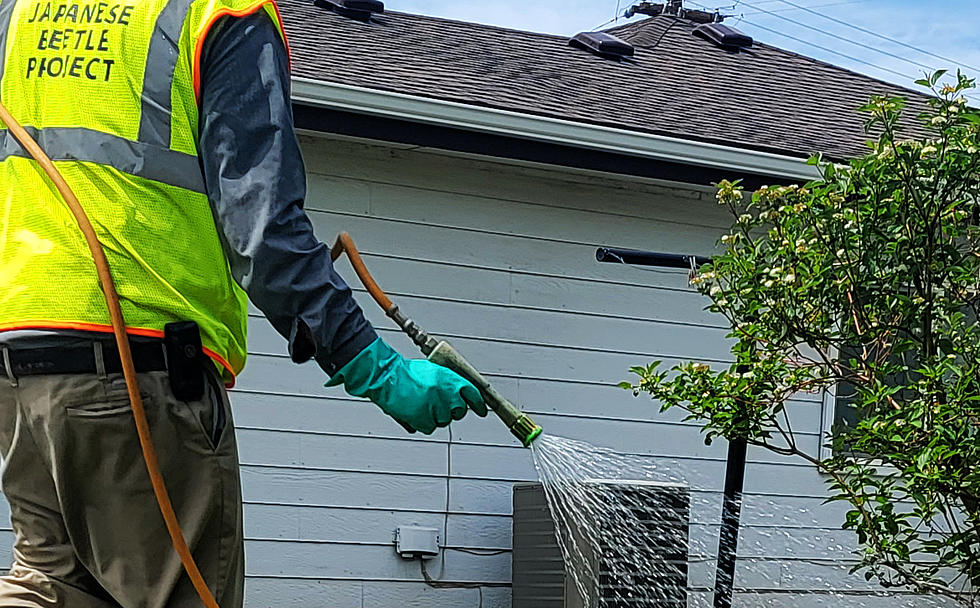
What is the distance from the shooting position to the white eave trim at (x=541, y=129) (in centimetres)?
585

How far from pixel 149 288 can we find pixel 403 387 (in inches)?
18.6

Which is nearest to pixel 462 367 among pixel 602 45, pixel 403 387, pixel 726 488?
pixel 403 387

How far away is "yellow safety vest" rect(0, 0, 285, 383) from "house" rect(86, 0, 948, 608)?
328 cm

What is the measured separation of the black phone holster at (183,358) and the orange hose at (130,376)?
2.6 inches

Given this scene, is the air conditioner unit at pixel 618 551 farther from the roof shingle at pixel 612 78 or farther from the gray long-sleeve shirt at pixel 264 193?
the gray long-sleeve shirt at pixel 264 193

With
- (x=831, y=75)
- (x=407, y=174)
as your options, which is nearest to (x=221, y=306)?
(x=407, y=174)

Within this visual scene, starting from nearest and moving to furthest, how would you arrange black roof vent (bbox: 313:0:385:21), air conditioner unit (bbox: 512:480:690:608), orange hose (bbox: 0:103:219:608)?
orange hose (bbox: 0:103:219:608), air conditioner unit (bbox: 512:480:690:608), black roof vent (bbox: 313:0:385:21)

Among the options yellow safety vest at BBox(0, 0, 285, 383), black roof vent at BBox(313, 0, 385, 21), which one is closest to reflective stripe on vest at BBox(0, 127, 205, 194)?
yellow safety vest at BBox(0, 0, 285, 383)

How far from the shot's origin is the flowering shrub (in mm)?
4664

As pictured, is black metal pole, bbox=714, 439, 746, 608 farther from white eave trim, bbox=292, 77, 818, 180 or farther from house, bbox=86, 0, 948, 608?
white eave trim, bbox=292, 77, 818, 180

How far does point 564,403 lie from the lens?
6.70m

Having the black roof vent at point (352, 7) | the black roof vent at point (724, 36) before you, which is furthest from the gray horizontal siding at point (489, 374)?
the black roof vent at point (724, 36)

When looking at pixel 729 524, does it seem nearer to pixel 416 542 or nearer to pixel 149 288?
pixel 416 542

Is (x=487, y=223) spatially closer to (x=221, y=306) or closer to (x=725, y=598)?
(x=725, y=598)
